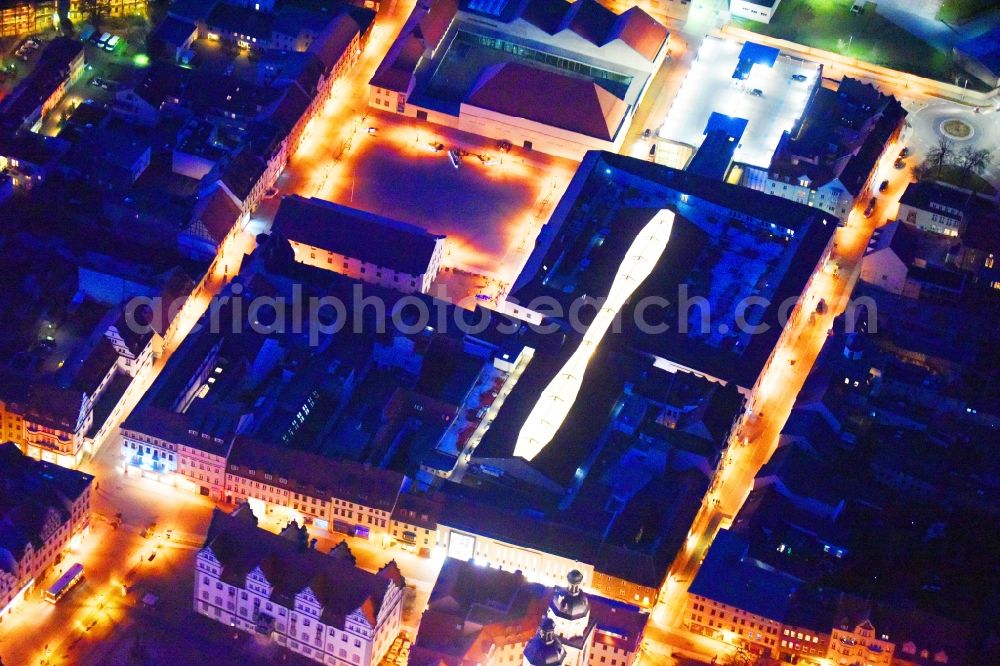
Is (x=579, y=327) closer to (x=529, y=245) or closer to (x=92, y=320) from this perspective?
(x=529, y=245)

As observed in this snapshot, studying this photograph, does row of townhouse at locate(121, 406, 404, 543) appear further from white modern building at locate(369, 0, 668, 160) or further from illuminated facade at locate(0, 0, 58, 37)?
illuminated facade at locate(0, 0, 58, 37)

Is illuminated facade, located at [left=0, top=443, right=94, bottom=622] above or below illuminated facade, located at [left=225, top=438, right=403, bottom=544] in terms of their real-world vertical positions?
below

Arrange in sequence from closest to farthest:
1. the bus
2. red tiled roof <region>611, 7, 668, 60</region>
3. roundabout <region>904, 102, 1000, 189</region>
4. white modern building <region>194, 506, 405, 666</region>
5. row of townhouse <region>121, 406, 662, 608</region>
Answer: white modern building <region>194, 506, 405, 666</region> < the bus < row of townhouse <region>121, 406, 662, 608</region> < roundabout <region>904, 102, 1000, 189</region> < red tiled roof <region>611, 7, 668, 60</region>

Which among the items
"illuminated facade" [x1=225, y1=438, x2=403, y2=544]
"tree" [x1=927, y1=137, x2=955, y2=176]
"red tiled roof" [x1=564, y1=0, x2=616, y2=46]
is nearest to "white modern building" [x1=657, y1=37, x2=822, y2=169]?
"red tiled roof" [x1=564, y1=0, x2=616, y2=46]

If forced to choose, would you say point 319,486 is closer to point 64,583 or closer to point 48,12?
point 64,583

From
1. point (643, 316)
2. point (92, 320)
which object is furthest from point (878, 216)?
point (92, 320)

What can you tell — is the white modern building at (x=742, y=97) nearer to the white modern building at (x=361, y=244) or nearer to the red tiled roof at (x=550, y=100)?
the red tiled roof at (x=550, y=100)

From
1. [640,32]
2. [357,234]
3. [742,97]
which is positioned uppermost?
[640,32]

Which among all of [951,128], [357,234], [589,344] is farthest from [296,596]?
[951,128]
